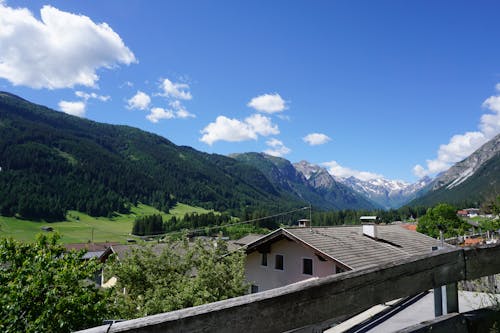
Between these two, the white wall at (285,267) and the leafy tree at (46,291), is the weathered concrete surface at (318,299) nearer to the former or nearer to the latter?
the leafy tree at (46,291)

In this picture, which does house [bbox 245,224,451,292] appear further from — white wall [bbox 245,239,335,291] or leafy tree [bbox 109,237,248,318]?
leafy tree [bbox 109,237,248,318]

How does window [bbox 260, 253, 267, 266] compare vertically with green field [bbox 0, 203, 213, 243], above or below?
above

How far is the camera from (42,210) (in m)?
157

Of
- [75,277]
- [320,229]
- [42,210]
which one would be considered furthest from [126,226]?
[75,277]

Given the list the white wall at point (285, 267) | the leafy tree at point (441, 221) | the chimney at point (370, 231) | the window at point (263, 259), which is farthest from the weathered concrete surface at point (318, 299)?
the leafy tree at point (441, 221)

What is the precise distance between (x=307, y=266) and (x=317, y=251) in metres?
2.41

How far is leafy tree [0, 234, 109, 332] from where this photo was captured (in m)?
6.47

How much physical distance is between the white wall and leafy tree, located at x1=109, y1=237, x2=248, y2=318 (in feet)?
11.9

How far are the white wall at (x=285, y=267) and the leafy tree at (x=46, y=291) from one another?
12.2 meters

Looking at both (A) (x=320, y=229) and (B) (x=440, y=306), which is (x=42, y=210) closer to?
(A) (x=320, y=229)

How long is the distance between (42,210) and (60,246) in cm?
17150

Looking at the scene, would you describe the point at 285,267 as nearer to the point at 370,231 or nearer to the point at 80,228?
the point at 370,231

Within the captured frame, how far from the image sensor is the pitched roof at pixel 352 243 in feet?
61.6

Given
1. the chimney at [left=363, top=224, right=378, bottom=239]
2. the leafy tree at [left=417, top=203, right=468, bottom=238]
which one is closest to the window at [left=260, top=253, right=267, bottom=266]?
the chimney at [left=363, top=224, right=378, bottom=239]
